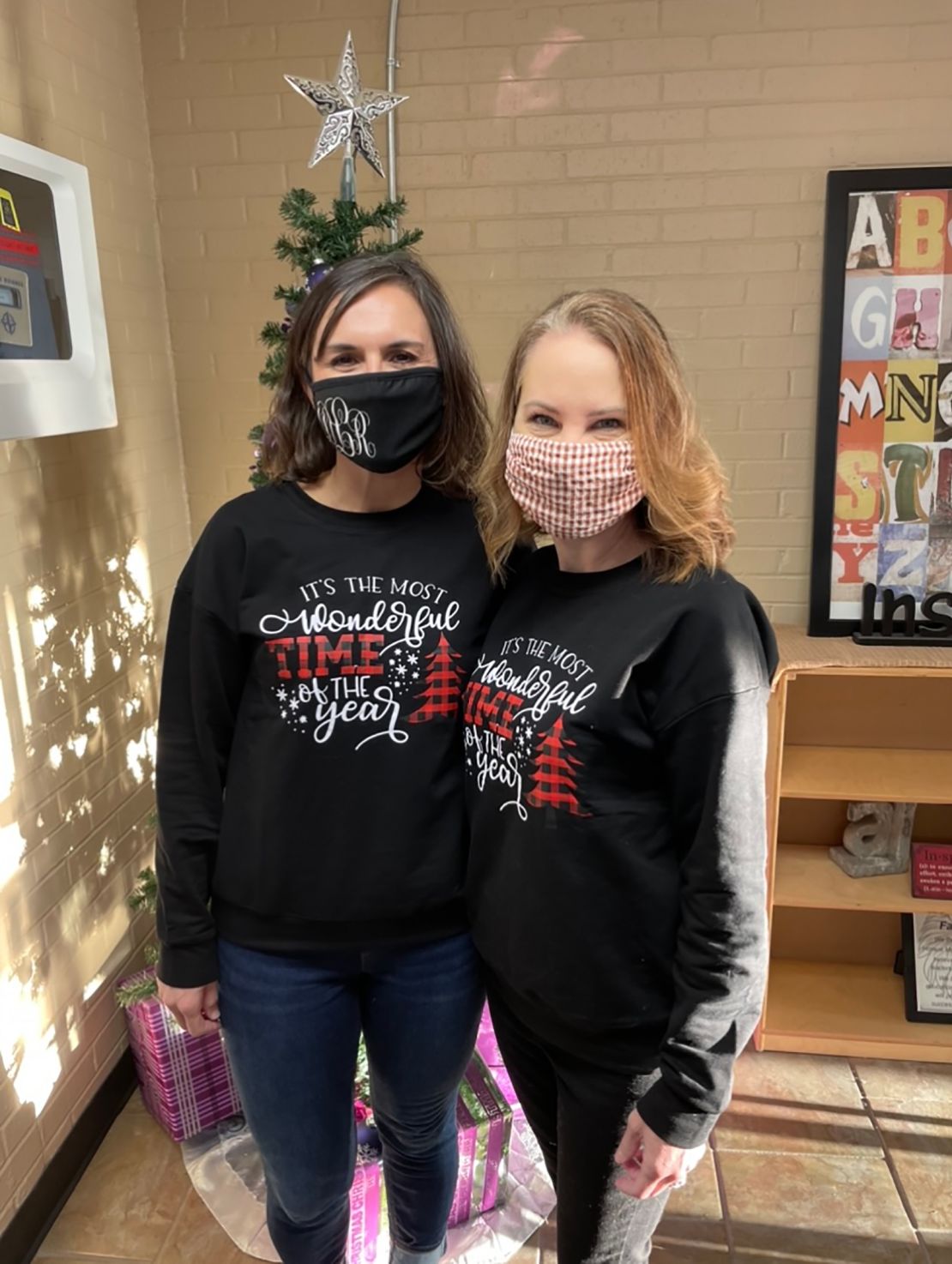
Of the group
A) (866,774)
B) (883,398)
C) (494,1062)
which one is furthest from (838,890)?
(883,398)

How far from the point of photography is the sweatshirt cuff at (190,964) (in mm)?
1376

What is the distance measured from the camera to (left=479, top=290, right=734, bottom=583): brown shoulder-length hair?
3.71ft

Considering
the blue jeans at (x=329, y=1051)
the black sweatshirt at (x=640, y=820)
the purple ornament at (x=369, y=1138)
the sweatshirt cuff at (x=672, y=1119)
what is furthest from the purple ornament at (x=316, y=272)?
the purple ornament at (x=369, y=1138)

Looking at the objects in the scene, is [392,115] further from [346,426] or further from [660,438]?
[660,438]

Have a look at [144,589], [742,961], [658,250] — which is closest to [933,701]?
[658,250]

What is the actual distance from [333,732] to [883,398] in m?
1.80

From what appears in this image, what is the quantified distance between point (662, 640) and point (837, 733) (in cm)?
178

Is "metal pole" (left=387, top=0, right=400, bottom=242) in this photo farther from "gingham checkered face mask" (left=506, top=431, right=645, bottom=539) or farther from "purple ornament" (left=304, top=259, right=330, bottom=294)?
"gingham checkered face mask" (left=506, top=431, right=645, bottom=539)

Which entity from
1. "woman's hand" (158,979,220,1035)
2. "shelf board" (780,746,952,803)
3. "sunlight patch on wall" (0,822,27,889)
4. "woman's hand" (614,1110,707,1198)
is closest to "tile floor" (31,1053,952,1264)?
"sunlight patch on wall" (0,822,27,889)

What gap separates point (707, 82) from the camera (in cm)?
231

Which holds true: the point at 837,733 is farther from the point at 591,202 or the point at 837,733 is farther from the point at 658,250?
the point at 591,202

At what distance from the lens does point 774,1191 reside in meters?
2.08

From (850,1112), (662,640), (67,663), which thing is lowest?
(850,1112)

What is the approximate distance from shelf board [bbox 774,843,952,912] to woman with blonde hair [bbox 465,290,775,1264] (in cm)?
136
